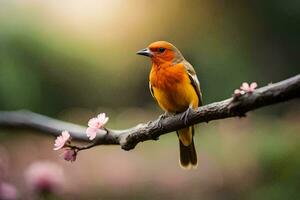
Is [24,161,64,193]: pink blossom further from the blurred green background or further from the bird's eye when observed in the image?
the blurred green background

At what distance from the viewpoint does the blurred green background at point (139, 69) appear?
435 centimetres

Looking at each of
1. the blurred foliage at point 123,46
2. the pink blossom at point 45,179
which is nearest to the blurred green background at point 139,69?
the blurred foliage at point 123,46

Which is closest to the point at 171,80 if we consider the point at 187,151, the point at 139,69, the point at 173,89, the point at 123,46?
the point at 173,89

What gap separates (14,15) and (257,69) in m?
2.90

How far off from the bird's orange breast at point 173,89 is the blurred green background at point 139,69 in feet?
6.62

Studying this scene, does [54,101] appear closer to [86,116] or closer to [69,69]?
[69,69]

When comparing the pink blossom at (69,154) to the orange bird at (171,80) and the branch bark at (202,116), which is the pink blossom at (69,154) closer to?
the branch bark at (202,116)

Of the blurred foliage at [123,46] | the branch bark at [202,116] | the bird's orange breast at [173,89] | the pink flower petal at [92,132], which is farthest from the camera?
the blurred foliage at [123,46]

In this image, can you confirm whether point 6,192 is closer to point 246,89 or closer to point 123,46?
point 246,89

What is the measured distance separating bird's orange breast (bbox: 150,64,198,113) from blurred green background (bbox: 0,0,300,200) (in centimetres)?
202

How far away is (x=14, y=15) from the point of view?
6.93 m

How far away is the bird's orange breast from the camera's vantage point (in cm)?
222

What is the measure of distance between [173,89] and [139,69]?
561 centimetres

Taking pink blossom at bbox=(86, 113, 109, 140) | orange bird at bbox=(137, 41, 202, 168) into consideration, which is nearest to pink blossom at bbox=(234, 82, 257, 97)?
pink blossom at bbox=(86, 113, 109, 140)
